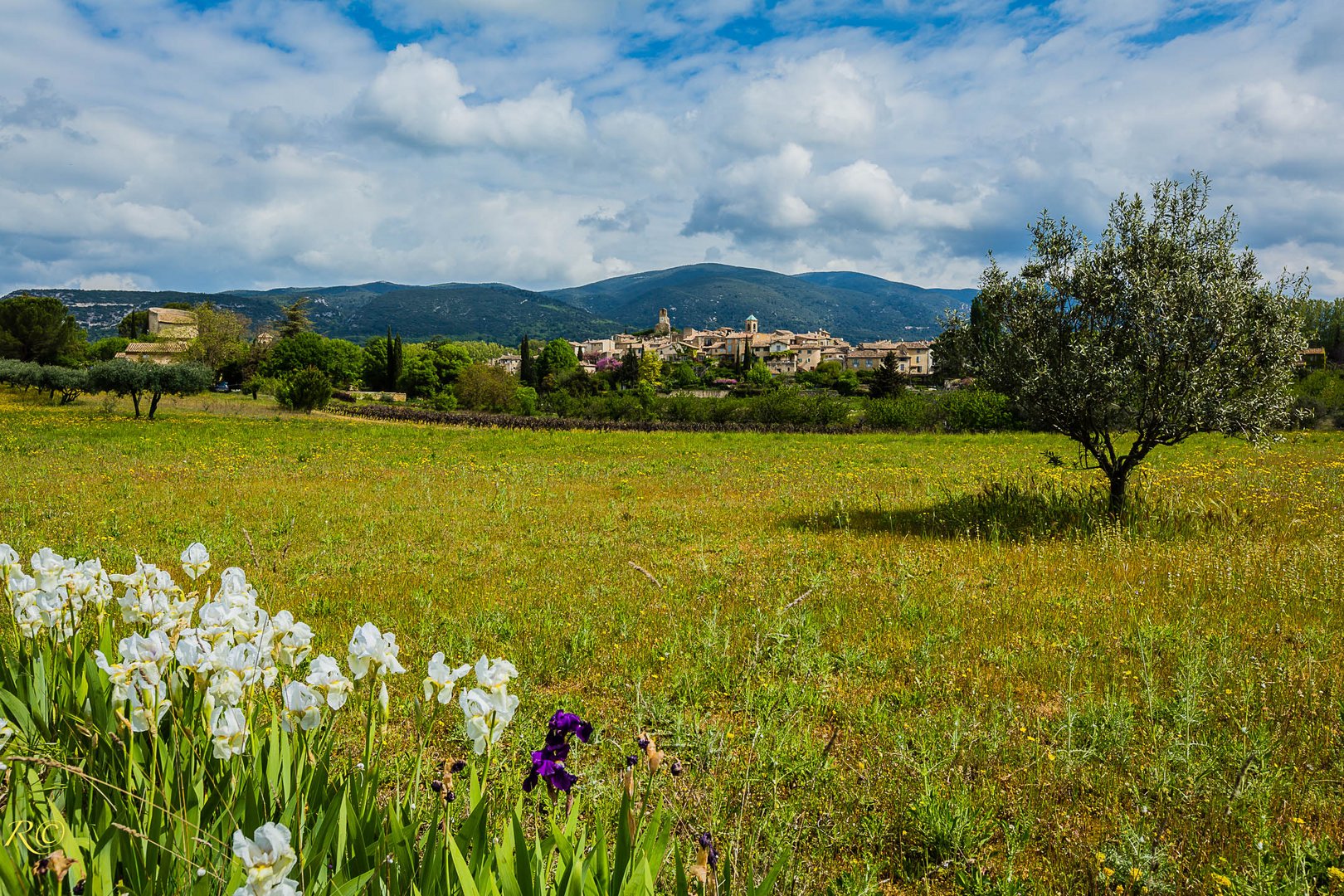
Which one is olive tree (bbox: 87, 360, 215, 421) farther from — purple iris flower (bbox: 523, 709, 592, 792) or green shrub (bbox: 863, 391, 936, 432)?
purple iris flower (bbox: 523, 709, 592, 792)

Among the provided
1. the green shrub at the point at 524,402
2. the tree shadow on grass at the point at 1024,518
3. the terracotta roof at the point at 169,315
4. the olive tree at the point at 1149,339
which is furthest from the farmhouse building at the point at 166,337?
the olive tree at the point at 1149,339

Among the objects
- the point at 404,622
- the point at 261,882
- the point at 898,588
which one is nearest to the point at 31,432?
the point at 404,622

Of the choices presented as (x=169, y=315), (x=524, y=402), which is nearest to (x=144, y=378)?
(x=524, y=402)

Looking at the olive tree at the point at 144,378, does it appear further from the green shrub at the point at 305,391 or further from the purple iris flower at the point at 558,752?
the purple iris flower at the point at 558,752

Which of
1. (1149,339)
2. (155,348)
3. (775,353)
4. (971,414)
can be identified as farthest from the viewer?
(775,353)

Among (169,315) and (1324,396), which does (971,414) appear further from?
(169,315)

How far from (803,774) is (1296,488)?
49.0 feet

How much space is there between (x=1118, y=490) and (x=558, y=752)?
11.7 meters

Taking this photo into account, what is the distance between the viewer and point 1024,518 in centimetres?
1170

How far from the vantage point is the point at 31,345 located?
255ft

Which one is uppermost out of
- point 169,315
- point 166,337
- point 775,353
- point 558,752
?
point 169,315

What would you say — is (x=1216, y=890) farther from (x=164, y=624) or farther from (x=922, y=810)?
(x=164, y=624)

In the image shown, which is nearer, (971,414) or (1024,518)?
(1024,518)

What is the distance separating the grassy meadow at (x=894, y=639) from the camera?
3758 mm
